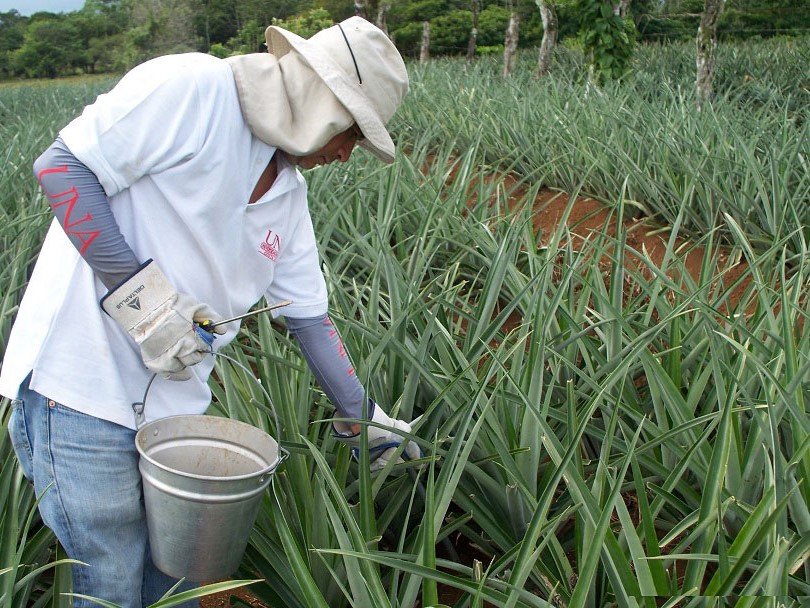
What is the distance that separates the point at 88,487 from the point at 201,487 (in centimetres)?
20

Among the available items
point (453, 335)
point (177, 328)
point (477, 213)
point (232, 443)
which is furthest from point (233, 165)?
point (477, 213)

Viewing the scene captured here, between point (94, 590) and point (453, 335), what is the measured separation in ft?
3.62

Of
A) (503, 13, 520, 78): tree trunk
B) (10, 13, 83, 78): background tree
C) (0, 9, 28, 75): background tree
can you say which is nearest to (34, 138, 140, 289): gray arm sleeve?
(503, 13, 520, 78): tree trunk

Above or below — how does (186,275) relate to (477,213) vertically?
above

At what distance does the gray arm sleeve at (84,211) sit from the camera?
1.04m

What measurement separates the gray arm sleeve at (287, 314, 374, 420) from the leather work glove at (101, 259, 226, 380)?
306mm

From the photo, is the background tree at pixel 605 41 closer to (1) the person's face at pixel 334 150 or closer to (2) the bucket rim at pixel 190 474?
(1) the person's face at pixel 334 150

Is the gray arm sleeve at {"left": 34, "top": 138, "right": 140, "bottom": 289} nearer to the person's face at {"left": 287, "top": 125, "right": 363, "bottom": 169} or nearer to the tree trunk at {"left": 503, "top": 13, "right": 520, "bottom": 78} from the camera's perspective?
the person's face at {"left": 287, "top": 125, "right": 363, "bottom": 169}

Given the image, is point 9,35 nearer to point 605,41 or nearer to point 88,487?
point 605,41

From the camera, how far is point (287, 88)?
115 cm

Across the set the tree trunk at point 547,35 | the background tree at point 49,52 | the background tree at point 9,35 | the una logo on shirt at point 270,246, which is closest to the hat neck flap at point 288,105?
the una logo on shirt at point 270,246

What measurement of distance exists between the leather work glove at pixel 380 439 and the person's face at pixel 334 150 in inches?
17.7

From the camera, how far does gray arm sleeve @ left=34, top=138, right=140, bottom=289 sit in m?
Answer: 1.04

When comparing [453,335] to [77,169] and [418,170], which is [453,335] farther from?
[418,170]
